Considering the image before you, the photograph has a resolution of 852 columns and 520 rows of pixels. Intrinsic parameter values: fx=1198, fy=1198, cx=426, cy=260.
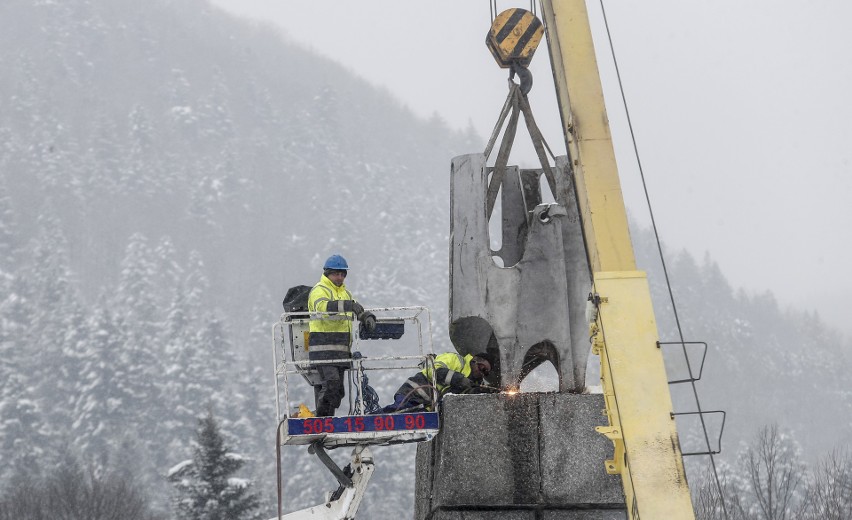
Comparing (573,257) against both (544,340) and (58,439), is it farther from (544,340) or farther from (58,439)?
(58,439)

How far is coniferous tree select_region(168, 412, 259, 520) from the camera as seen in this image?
4266cm

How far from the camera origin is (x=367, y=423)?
10.0 meters

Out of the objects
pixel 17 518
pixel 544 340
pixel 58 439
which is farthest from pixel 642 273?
pixel 58 439

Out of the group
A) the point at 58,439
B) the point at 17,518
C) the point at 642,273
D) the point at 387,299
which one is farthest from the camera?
the point at 387,299

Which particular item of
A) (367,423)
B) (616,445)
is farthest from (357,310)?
(616,445)

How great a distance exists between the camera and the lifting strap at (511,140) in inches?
460

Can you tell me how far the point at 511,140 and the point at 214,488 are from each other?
3384 cm

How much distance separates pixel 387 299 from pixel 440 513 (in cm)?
17450

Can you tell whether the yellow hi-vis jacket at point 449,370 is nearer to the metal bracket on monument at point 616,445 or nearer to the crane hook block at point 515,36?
the metal bracket on monument at point 616,445

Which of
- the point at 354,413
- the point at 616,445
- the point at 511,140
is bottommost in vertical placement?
the point at 616,445

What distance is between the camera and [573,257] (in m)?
11.2

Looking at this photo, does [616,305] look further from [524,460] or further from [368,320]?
[368,320]

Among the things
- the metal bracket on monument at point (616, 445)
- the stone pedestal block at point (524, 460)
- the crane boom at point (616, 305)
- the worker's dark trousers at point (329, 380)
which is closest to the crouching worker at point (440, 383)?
the worker's dark trousers at point (329, 380)

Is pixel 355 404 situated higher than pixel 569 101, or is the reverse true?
pixel 569 101
